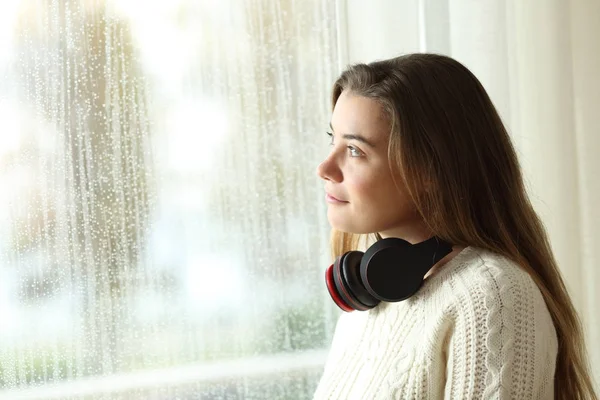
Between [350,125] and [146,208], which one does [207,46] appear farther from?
[350,125]

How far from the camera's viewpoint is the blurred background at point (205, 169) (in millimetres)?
1509

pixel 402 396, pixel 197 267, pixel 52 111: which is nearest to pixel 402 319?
pixel 402 396

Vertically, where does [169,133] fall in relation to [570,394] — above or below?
above

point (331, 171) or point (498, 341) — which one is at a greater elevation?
point (331, 171)

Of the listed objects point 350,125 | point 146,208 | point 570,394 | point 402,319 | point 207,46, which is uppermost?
point 207,46

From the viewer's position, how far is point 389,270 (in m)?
1.10

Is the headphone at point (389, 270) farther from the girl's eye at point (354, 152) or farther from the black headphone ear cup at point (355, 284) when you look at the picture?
the girl's eye at point (354, 152)

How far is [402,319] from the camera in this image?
1145mm

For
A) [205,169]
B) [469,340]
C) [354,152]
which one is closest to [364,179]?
[354,152]

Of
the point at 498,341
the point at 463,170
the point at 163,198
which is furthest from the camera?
the point at 163,198

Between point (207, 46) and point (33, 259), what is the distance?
0.55 m

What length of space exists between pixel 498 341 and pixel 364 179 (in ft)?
1.00

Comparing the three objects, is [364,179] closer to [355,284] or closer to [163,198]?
[355,284]

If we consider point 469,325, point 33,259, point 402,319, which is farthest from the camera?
point 33,259
